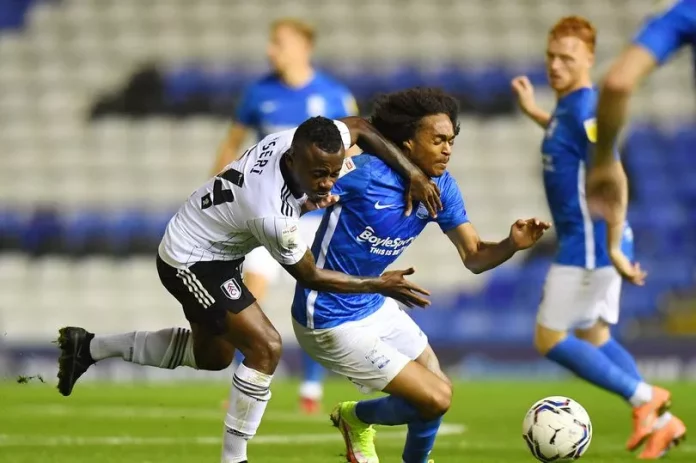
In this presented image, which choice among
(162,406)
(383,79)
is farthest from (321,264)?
(383,79)

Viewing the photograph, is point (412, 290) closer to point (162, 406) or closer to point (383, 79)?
point (162, 406)

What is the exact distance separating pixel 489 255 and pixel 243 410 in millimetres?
1324

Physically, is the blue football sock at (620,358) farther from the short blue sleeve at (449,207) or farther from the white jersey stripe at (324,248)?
the white jersey stripe at (324,248)

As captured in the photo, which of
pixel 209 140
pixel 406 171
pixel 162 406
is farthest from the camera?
pixel 209 140

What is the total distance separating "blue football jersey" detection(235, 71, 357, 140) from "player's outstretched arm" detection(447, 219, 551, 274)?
4190 millimetres

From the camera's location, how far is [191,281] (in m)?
5.82

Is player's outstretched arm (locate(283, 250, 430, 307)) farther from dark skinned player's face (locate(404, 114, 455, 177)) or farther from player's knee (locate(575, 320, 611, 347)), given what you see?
player's knee (locate(575, 320, 611, 347))

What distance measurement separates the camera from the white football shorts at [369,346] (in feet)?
18.8

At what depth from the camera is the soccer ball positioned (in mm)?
6051

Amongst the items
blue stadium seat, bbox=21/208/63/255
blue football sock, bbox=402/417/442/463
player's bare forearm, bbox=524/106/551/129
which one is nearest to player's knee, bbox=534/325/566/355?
player's bare forearm, bbox=524/106/551/129

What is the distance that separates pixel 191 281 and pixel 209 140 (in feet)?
41.8

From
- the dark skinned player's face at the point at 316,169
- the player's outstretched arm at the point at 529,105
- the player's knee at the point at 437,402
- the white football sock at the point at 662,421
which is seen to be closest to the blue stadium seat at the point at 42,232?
the player's outstretched arm at the point at 529,105

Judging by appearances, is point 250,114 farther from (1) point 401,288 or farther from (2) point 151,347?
(1) point 401,288

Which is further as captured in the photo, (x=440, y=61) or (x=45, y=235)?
(x=440, y=61)
